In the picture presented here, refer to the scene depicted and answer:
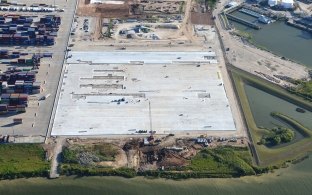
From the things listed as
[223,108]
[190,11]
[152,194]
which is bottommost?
[152,194]

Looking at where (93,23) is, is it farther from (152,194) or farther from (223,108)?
(152,194)

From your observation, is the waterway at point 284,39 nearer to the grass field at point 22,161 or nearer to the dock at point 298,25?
the dock at point 298,25

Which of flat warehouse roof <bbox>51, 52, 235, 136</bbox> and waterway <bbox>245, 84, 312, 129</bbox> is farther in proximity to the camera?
waterway <bbox>245, 84, 312, 129</bbox>

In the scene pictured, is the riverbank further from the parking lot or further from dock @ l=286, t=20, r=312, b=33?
dock @ l=286, t=20, r=312, b=33

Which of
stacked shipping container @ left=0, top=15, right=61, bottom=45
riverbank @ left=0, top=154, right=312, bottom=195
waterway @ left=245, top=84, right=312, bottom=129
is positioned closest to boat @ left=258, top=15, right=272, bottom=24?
waterway @ left=245, top=84, right=312, bottom=129

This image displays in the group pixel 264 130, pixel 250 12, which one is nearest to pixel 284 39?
pixel 250 12

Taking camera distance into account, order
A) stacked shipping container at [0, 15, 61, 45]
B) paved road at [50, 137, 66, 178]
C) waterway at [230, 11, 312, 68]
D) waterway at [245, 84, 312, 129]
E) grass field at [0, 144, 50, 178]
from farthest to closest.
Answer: waterway at [230, 11, 312, 68], stacked shipping container at [0, 15, 61, 45], waterway at [245, 84, 312, 129], paved road at [50, 137, 66, 178], grass field at [0, 144, 50, 178]

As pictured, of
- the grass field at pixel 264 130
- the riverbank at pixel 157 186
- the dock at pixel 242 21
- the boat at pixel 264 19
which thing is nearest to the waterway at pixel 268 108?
the grass field at pixel 264 130

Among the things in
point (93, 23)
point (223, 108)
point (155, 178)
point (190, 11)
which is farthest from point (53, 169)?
point (190, 11)
